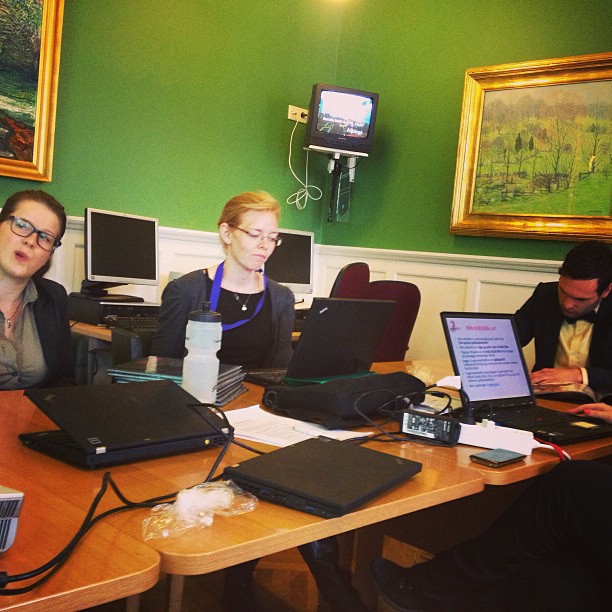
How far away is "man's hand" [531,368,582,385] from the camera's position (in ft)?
7.98

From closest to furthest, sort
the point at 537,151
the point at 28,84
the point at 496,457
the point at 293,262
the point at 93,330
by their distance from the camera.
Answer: the point at 496,457, the point at 93,330, the point at 28,84, the point at 537,151, the point at 293,262

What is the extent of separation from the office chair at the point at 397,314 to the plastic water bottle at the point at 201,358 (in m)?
2.01

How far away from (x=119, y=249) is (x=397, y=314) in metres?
1.42

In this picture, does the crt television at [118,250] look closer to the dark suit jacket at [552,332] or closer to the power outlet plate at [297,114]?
the power outlet plate at [297,114]

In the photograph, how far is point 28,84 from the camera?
3602 mm

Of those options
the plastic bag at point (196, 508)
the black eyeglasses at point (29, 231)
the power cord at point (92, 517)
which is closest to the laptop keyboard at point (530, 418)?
the power cord at point (92, 517)

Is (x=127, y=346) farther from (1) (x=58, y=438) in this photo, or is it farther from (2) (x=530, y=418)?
(2) (x=530, y=418)

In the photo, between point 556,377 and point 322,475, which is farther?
point 556,377

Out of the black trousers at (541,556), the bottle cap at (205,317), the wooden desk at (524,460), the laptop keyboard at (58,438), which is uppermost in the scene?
the bottle cap at (205,317)

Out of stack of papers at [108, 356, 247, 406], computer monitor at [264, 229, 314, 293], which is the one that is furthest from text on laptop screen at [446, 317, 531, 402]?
computer monitor at [264, 229, 314, 293]

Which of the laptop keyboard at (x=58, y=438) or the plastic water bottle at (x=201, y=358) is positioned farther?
the plastic water bottle at (x=201, y=358)

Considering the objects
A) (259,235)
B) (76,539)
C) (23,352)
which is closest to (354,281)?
(259,235)

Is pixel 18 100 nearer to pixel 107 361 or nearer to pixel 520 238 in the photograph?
pixel 107 361

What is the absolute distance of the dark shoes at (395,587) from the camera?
1.68 m
